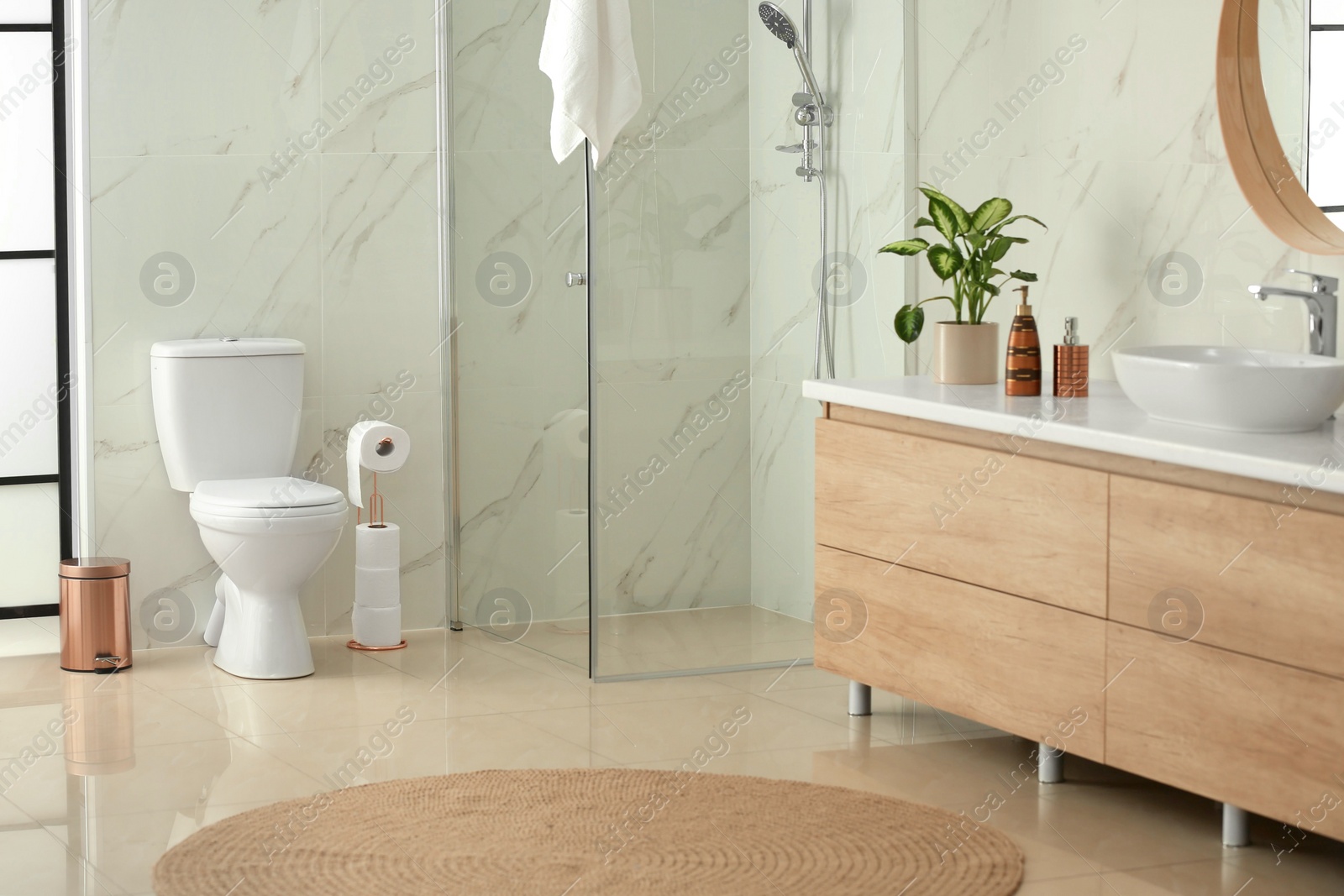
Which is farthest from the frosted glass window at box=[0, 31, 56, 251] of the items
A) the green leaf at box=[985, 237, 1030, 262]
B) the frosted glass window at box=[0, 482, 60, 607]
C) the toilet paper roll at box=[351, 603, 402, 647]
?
the green leaf at box=[985, 237, 1030, 262]

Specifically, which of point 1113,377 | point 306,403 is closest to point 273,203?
point 306,403

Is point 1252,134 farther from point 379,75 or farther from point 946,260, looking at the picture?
point 379,75

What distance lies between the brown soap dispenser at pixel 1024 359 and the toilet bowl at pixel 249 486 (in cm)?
166

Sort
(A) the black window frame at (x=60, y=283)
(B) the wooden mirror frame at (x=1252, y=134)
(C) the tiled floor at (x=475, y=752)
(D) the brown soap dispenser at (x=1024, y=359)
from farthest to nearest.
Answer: (A) the black window frame at (x=60, y=283)
(D) the brown soap dispenser at (x=1024, y=359)
(B) the wooden mirror frame at (x=1252, y=134)
(C) the tiled floor at (x=475, y=752)

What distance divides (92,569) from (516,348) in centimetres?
119

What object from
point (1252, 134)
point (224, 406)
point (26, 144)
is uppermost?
point (26, 144)

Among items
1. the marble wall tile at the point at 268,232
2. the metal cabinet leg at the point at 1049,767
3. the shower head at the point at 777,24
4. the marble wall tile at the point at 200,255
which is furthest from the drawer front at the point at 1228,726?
the marble wall tile at the point at 200,255

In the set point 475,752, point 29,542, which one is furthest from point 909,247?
point 29,542

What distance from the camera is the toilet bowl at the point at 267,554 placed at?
3.62 m

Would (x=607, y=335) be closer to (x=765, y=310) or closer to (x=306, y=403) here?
(x=765, y=310)

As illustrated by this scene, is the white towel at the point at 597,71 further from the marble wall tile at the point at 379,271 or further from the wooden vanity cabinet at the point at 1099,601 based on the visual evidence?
the wooden vanity cabinet at the point at 1099,601

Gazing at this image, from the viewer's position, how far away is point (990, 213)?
3.19m

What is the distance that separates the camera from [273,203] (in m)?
4.03

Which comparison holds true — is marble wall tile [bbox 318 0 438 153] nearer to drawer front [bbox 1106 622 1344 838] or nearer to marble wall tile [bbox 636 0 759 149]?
marble wall tile [bbox 636 0 759 149]
